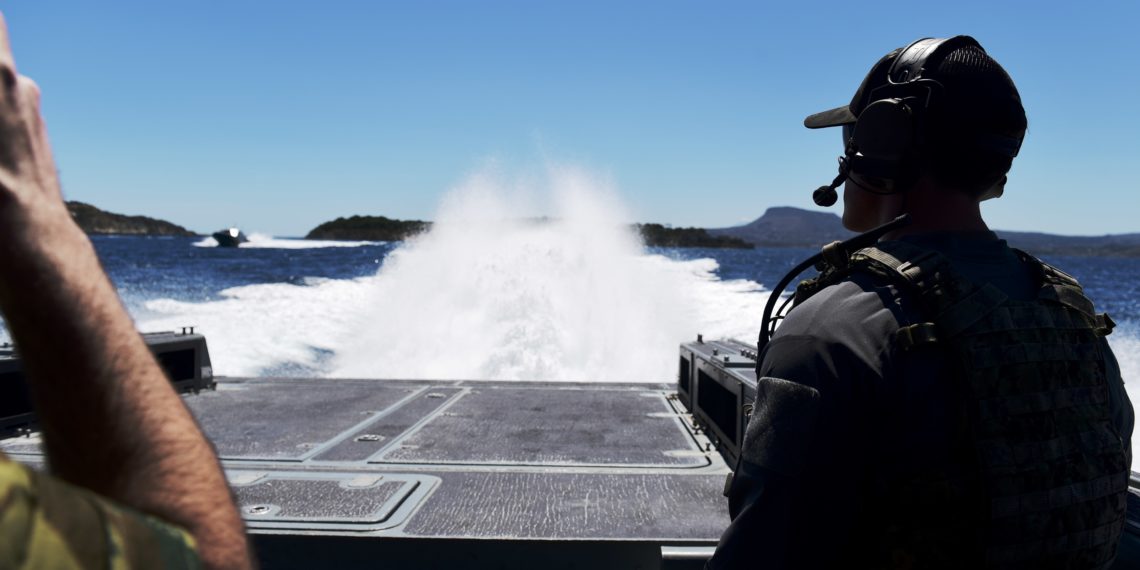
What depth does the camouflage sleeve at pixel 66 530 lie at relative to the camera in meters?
0.47

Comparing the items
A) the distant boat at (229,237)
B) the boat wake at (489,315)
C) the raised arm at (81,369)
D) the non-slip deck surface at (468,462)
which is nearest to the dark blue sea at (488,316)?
the boat wake at (489,315)

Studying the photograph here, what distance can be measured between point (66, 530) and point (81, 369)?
0.60 feet

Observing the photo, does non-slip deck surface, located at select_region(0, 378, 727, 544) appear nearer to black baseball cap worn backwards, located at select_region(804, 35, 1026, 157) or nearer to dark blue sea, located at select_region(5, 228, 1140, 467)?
black baseball cap worn backwards, located at select_region(804, 35, 1026, 157)

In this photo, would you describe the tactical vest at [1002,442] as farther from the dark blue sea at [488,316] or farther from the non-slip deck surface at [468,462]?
the dark blue sea at [488,316]

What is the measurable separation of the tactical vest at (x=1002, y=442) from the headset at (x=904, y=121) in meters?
0.18

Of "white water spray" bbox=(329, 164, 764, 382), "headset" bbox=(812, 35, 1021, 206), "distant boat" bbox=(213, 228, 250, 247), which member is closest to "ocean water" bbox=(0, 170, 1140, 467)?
"white water spray" bbox=(329, 164, 764, 382)

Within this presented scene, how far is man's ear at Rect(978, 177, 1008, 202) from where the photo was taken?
A: 1458mm

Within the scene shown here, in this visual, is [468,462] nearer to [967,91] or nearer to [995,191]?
[995,191]

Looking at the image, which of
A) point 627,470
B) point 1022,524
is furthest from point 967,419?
point 627,470

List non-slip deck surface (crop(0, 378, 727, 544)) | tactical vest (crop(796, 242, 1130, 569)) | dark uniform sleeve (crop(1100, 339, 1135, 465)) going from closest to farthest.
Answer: tactical vest (crop(796, 242, 1130, 569)) < dark uniform sleeve (crop(1100, 339, 1135, 465)) < non-slip deck surface (crop(0, 378, 727, 544))

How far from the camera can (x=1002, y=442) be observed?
1.20 m

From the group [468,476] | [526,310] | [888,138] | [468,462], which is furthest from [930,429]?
[526,310]

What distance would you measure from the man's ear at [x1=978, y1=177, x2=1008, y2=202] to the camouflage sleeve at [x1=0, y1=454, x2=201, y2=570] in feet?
4.70

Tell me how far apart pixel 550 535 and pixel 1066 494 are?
1.67 m
